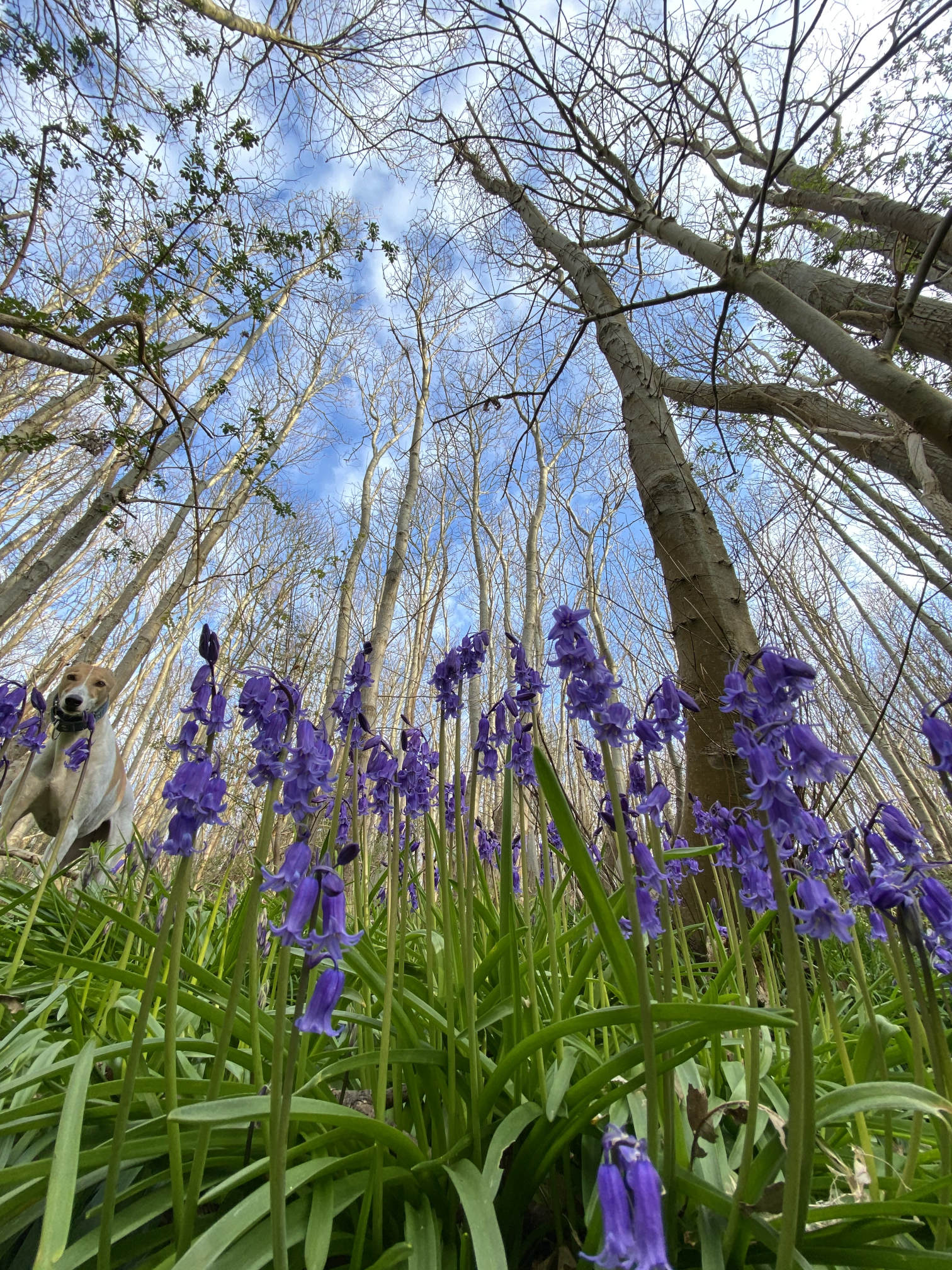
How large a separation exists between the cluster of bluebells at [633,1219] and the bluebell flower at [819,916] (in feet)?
1.83

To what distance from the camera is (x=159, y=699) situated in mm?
20062

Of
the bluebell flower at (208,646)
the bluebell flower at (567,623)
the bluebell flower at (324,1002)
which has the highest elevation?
the bluebell flower at (208,646)

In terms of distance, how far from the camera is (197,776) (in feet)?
3.74

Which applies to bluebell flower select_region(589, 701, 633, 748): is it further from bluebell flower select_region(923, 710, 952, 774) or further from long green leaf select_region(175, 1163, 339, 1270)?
long green leaf select_region(175, 1163, 339, 1270)

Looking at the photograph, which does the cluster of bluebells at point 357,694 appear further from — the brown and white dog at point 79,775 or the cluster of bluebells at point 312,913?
the brown and white dog at point 79,775

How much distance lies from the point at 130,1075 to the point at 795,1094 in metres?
1.04

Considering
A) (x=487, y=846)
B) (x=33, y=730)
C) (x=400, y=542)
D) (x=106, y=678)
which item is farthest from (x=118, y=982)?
(x=400, y=542)

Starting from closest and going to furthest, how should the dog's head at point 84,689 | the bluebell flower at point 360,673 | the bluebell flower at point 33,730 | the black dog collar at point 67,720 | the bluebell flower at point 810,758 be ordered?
1. the bluebell flower at point 810,758
2. the bluebell flower at point 360,673
3. the bluebell flower at point 33,730
4. the black dog collar at point 67,720
5. the dog's head at point 84,689

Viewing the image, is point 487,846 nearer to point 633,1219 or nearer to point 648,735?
point 648,735

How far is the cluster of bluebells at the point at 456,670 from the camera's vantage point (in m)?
1.88

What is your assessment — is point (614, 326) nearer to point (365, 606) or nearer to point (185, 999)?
point (185, 999)

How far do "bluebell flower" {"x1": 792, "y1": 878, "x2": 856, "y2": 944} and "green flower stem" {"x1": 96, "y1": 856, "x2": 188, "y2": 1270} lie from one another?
109 centimetres

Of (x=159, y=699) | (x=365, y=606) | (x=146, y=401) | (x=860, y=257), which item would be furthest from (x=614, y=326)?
(x=159, y=699)

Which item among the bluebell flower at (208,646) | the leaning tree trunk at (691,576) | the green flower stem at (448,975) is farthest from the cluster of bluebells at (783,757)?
the leaning tree trunk at (691,576)
